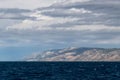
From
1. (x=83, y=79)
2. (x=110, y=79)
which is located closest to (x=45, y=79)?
(x=83, y=79)

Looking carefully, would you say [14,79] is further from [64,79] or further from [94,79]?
[94,79]

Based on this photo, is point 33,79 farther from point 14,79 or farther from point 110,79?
point 110,79

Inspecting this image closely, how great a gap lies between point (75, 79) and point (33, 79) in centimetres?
1284

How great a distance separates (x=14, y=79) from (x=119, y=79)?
31.9m

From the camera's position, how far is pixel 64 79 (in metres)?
115

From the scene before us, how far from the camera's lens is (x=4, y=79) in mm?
116812

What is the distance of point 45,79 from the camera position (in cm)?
11531

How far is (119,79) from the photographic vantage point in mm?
116062

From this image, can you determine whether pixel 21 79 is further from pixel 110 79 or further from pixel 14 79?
pixel 110 79

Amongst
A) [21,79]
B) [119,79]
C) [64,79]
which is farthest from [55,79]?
[119,79]

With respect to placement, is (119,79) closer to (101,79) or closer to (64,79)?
(101,79)

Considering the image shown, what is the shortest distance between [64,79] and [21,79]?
13.1 meters

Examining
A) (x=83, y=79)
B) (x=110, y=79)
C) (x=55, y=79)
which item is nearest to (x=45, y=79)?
(x=55, y=79)

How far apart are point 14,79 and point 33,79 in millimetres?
5772
